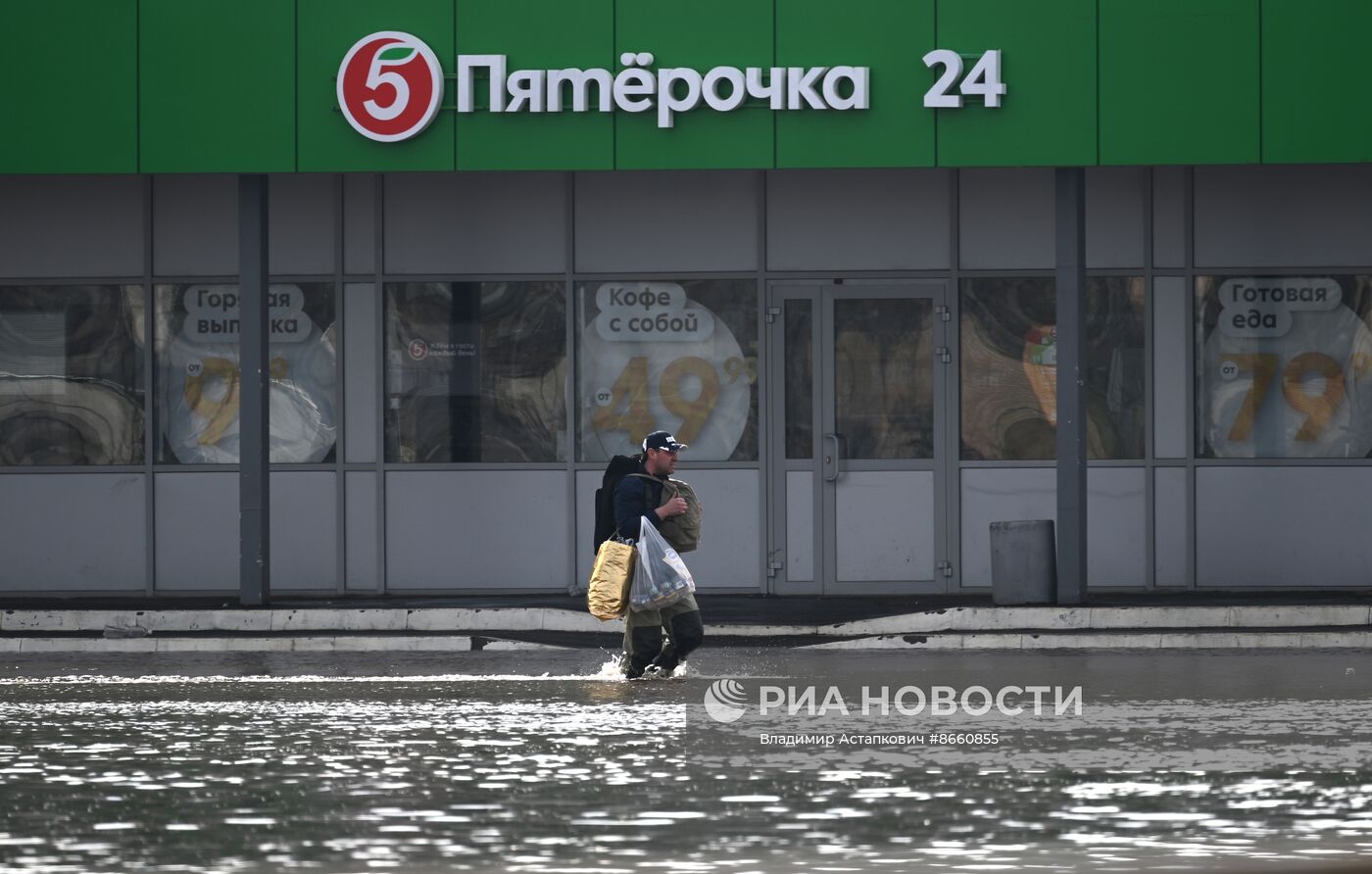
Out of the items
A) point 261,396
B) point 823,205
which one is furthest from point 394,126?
point 823,205

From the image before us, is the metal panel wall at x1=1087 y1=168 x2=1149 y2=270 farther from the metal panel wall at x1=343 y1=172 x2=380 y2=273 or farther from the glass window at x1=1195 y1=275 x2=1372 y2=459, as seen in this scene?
the metal panel wall at x1=343 y1=172 x2=380 y2=273

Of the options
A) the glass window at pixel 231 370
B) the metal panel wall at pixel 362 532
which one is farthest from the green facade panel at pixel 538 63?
the metal panel wall at pixel 362 532

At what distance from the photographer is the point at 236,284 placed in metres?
21.3

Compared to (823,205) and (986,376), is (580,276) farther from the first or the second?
(986,376)

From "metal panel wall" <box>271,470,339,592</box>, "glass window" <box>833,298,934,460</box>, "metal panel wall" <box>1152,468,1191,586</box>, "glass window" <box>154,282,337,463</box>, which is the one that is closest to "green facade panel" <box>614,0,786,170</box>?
"glass window" <box>833,298,934,460</box>

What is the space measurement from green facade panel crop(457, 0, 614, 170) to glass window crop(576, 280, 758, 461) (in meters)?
2.37

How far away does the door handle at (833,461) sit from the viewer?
826 inches

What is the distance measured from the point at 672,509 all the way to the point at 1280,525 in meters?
7.93

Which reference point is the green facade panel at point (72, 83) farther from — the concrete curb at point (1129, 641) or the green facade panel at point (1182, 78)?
the green facade panel at point (1182, 78)

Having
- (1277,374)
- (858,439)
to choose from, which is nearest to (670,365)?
(858,439)

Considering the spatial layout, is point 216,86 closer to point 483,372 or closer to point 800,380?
point 483,372

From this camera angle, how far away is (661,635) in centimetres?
1511

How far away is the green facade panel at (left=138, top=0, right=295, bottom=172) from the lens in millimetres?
19078

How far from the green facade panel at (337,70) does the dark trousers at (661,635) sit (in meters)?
5.61
